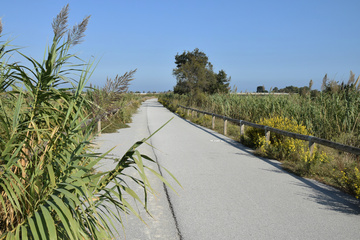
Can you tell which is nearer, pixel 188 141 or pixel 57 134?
pixel 57 134

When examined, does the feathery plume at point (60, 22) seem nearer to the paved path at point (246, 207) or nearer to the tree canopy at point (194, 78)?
the paved path at point (246, 207)

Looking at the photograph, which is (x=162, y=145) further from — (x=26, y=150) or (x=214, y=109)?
(x=214, y=109)

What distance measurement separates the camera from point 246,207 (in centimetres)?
548

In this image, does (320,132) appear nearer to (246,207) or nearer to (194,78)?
(246,207)

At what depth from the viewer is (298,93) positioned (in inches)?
660

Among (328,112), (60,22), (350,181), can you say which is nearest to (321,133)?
(328,112)

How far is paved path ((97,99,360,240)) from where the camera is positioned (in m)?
4.45

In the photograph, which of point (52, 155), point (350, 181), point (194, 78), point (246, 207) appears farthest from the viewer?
point (194, 78)

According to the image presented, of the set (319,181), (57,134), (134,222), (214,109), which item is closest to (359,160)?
(319,181)

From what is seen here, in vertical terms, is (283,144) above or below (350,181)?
above

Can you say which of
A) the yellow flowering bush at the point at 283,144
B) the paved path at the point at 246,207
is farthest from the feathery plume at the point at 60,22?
the yellow flowering bush at the point at 283,144

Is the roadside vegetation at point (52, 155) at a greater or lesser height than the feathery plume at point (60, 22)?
lesser

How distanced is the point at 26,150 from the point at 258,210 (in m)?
3.81

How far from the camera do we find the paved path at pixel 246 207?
14.6ft
